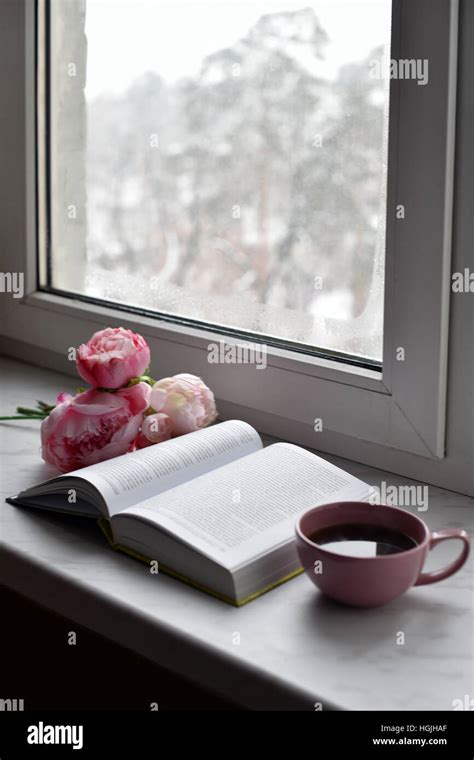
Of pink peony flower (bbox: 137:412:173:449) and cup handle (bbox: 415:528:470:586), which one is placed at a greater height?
pink peony flower (bbox: 137:412:173:449)

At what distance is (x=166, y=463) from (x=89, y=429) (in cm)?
10

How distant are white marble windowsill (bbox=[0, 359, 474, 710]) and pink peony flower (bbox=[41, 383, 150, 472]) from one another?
0.08m

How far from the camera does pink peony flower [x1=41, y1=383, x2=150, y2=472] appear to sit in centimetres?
94

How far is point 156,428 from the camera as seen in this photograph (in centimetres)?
97

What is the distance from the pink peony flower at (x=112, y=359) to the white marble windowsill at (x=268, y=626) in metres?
0.15

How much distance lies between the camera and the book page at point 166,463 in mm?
841

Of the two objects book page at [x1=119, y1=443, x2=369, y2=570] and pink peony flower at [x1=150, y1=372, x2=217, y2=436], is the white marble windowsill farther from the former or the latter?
pink peony flower at [x1=150, y1=372, x2=217, y2=436]

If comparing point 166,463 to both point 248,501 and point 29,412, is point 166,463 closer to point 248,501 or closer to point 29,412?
point 248,501

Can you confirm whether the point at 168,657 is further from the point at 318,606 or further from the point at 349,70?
the point at 349,70

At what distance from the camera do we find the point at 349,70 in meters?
0.98

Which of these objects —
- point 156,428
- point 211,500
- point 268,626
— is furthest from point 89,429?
point 268,626

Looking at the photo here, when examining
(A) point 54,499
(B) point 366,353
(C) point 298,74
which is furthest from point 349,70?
(A) point 54,499

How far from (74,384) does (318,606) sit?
0.65 meters

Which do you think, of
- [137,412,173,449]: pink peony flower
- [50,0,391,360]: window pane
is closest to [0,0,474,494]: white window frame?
[50,0,391,360]: window pane
